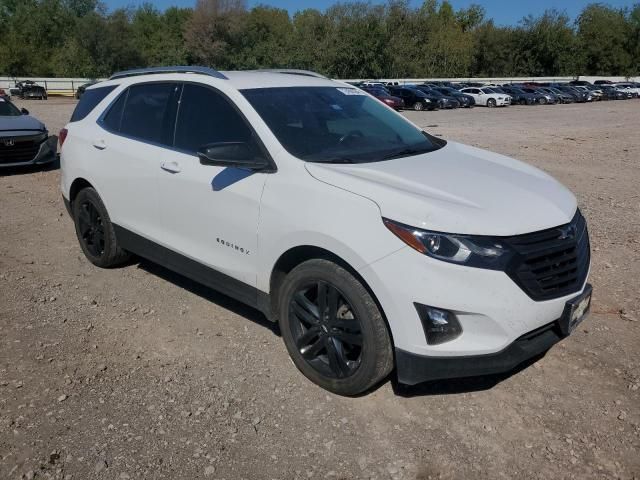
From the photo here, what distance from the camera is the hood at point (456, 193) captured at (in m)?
2.98

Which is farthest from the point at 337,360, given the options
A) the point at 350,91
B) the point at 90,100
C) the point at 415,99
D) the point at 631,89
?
the point at 631,89

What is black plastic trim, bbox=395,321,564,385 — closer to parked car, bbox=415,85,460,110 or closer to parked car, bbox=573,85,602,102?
parked car, bbox=415,85,460,110

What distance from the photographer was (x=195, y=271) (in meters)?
4.28

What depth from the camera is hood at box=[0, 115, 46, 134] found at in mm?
10562

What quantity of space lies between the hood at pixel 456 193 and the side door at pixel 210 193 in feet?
1.74

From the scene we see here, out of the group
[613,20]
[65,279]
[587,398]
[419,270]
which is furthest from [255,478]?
[613,20]

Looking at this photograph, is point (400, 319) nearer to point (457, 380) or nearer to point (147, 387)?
point (457, 380)

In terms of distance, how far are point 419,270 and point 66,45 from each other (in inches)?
3289

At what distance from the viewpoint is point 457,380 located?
12.0 feet

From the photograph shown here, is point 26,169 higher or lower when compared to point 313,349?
lower

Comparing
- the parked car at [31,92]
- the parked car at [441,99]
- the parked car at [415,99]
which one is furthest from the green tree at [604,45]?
the parked car at [31,92]

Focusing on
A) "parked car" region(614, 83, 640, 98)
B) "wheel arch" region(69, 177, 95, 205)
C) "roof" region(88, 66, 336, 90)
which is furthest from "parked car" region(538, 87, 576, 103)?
"wheel arch" region(69, 177, 95, 205)

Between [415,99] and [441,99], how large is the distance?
2.51m

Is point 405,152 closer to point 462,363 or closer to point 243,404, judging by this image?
point 462,363
